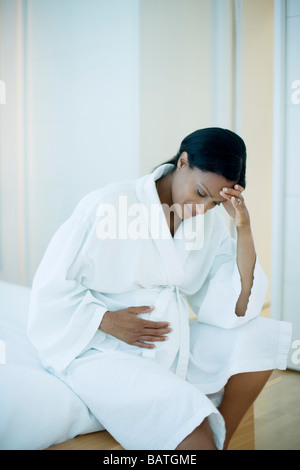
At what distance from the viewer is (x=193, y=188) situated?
4.29 ft

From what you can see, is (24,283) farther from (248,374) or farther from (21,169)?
(248,374)

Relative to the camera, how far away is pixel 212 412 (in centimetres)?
104

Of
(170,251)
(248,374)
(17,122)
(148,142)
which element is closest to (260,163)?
(148,142)

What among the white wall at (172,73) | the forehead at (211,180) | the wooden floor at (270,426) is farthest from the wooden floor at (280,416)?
the white wall at (172,73)

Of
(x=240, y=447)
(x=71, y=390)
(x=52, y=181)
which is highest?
(x=52, y=181)

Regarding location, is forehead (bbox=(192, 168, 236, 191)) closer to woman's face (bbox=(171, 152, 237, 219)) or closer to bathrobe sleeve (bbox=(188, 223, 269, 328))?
woman's face (bbox=(171, 152, 237, 219))

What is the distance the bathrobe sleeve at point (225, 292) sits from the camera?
4.38ft

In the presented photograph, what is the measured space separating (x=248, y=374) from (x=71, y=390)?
1.40ft

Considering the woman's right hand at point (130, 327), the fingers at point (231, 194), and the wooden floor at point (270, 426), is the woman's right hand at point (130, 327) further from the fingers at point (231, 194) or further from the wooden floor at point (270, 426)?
the fingers at point (231, 194)

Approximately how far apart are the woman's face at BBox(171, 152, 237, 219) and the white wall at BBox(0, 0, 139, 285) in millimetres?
1020

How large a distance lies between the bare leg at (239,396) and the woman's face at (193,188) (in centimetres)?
43

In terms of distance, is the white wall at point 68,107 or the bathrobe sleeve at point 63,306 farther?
the white wall at point 68,107

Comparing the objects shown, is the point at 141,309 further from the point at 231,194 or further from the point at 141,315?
the point at 231,194

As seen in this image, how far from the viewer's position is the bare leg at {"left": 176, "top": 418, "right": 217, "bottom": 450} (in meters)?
1.03
